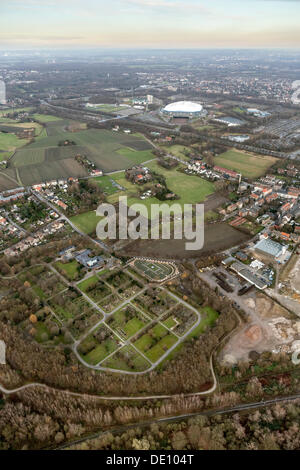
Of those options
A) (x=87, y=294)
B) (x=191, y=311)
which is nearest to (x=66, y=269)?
(x=87, y=294)

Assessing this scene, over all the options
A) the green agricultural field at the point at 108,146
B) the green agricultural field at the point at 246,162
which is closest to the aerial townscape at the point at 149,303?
the green agricultural field at the point at 246,162

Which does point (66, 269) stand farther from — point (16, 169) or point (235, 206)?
point (16, 169)

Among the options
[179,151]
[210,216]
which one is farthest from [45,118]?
[210,216]

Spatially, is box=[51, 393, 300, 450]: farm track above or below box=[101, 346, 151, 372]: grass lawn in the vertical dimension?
below

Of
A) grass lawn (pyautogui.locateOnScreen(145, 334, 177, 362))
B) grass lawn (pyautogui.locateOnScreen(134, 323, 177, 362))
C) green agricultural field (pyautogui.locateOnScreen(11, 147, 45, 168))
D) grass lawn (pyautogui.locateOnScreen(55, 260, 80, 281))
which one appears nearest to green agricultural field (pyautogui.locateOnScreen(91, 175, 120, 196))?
green agricultural field (pyautogui.locateOnScreen(11, 147, 45, 168))

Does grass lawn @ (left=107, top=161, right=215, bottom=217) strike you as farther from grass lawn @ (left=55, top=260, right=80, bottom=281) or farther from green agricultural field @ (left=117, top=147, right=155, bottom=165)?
grass lawn @ (left=55, top=260, right=80, bottom=281)
